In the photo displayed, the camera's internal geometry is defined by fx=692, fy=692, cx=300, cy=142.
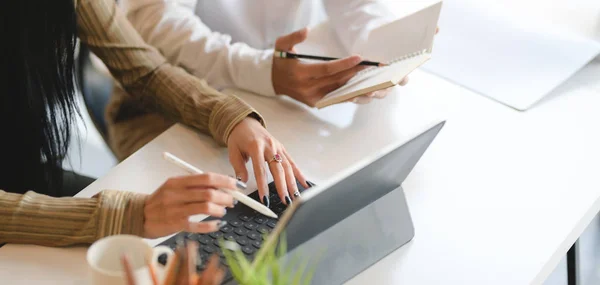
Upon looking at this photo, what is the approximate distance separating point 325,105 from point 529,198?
14.6 inches

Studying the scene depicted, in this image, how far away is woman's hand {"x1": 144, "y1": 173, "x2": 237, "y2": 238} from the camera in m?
0.84

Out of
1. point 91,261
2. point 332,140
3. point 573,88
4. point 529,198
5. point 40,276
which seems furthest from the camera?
point 573,88

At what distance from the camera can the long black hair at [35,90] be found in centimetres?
100

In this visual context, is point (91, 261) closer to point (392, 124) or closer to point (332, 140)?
point (332, 140)

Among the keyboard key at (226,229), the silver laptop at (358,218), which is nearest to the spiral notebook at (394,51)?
the silver laptop at (358,218)

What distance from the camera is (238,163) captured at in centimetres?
105

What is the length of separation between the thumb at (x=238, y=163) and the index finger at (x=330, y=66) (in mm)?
240

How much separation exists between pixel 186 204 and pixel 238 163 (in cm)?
20

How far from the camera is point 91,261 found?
29.0 inches

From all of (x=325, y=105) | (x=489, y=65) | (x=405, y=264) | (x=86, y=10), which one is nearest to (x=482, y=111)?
(x=489, y=65)

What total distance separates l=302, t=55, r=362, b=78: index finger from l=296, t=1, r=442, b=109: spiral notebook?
29 mm

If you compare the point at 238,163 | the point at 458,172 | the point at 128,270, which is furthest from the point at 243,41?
the point at 128,270

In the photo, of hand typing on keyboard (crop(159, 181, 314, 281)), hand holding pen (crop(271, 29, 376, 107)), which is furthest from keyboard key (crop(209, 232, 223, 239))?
hand holding pen (crop(271, 29, 376, 107))

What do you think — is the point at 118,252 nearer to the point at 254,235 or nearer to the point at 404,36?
the point at 254,235
